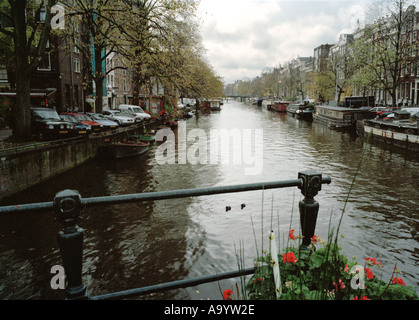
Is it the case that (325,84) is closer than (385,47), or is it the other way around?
(385,47)

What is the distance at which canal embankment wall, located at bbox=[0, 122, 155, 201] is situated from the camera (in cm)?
1339

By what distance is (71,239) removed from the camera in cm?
212

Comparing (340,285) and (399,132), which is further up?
(340,285)

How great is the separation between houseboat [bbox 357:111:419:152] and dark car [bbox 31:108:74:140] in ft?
64.1

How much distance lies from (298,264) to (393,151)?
26.5 meters

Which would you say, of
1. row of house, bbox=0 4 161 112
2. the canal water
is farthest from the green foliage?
row of house, bbox=0 4 161 112

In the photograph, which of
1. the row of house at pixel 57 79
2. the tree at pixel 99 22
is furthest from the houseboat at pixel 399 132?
the row of house at pixel 57 79

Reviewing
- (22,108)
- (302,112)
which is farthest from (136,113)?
(302,112)

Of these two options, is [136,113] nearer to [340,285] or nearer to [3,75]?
[3,75]

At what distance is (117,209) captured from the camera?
40.6 feet

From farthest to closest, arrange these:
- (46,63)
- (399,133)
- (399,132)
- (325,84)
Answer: (325,84), (46,63), (399,132), (399,133)

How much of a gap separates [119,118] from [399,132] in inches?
946
